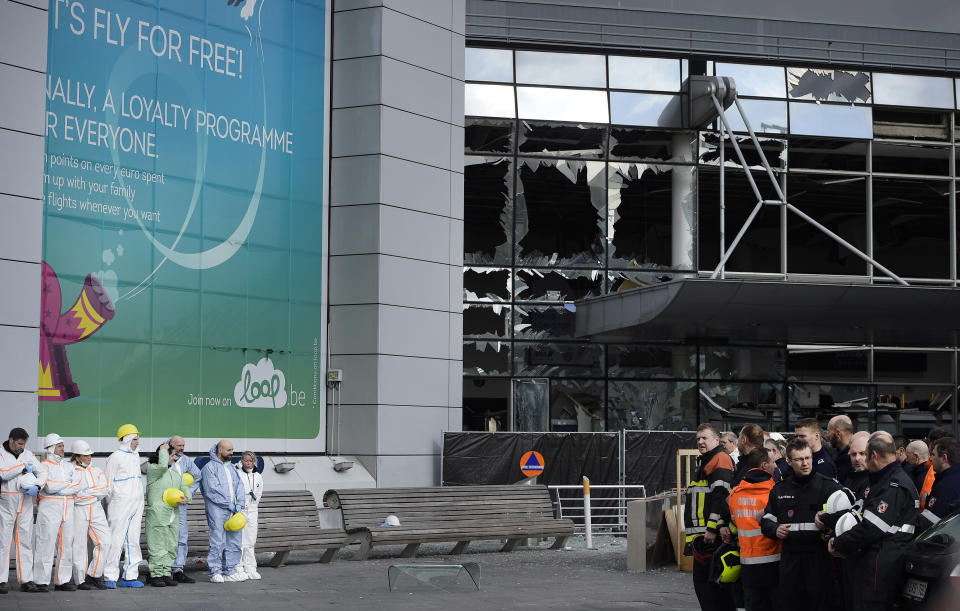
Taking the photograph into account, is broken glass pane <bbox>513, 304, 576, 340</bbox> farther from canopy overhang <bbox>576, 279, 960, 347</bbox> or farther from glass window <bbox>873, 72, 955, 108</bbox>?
glass window <bbox>873, 72, 955, 108</bbox>

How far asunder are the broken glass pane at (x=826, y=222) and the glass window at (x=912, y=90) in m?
2.07

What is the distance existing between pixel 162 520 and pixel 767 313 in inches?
557

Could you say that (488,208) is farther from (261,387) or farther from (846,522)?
(846,522)

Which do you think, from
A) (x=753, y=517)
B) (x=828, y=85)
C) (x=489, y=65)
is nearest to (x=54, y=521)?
(x=753, y=517)

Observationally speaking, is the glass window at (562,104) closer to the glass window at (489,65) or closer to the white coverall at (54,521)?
the glass window at (489,65)

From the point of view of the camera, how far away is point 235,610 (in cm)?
1262

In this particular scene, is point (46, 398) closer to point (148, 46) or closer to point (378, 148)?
point (148, 46)

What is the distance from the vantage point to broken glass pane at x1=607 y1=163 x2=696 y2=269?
95.8ft

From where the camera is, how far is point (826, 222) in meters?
30.9

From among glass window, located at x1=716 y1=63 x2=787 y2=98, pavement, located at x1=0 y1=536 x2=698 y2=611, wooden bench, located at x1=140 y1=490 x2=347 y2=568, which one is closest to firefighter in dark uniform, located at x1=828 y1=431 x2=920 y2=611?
pavement, located at x1=0 y1=536 x2=698 y2=611

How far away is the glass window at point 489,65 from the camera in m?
28.4

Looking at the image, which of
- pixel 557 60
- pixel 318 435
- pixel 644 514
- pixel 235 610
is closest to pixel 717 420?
pixel 557 60

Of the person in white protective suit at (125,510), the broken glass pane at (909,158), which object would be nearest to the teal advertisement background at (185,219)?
the person in white protective suit at (125,510)

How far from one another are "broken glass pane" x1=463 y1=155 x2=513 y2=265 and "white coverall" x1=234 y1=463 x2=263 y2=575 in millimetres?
12914
